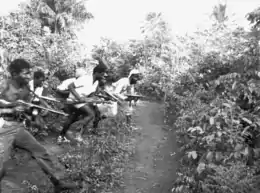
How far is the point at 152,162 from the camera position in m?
5.98

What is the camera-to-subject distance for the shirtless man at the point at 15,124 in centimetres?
365

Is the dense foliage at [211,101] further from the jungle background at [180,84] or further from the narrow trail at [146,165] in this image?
the narrow trail at [146,165]

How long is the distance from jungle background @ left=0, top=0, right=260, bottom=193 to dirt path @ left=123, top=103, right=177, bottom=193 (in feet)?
0.59

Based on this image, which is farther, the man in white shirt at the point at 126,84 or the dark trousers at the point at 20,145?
the man in white shirt at the point at 126,84

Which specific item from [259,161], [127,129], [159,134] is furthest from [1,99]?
[159,134]

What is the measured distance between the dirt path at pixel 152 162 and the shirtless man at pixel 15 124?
61.6 inches

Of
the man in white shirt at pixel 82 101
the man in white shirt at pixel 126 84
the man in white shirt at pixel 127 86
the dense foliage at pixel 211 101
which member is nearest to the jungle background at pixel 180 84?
the dense foliage at pixel 211 101

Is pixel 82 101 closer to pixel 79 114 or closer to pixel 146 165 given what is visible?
pixel 79 114

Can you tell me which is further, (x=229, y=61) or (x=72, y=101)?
(x=229, y=61)

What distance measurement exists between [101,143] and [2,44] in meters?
5.84

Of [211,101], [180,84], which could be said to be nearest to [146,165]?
[211,101]

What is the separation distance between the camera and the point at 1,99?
365 cm

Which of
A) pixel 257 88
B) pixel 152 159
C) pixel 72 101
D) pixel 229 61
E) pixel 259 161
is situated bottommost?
pixel 152 159

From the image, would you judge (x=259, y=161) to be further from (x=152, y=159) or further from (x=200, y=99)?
(x=200, y=99)
